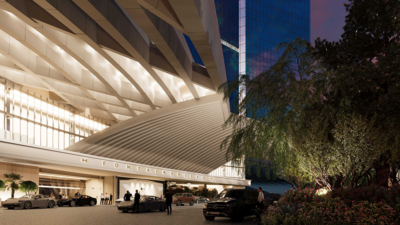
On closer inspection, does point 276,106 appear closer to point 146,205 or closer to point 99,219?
point 99,219

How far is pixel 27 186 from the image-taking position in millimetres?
29312

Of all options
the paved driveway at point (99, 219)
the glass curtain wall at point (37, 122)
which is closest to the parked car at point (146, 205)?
the paved driveway at point (99, 219)

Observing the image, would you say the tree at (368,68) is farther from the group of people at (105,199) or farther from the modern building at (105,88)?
the group of people at (105,199)

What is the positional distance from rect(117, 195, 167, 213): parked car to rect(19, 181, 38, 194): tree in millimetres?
11124

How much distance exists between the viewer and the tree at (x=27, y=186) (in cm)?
2914

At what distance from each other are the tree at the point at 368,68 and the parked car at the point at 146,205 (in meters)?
13.8

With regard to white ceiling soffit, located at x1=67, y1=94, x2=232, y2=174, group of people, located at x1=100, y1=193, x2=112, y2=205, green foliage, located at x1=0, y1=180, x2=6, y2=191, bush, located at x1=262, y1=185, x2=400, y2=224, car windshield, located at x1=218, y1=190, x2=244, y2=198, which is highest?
white ceiling soffit, located at x1=67, y1=94, x2=232, y2=174

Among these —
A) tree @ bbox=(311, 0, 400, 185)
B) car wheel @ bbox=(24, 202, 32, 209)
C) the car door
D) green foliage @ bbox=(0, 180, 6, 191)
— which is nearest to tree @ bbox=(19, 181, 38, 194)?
green foliage @ bbox=(0, 180, 6, 191)

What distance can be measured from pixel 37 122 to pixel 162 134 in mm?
13066

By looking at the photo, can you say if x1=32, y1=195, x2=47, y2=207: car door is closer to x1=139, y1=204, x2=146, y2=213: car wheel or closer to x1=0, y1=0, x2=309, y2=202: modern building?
x1=0, y1=0, x2=309, y2=202: modern building

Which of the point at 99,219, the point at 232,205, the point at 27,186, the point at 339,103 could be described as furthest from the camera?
the point at 27,186

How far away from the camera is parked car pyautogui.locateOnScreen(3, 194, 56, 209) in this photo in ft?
80.7

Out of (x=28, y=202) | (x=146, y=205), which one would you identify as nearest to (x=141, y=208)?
(x=146, y=205)

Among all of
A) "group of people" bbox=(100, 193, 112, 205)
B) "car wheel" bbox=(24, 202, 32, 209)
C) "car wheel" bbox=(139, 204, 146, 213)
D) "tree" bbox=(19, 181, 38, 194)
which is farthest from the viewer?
"group of people" bbox=(100, 193, 112, 205)
